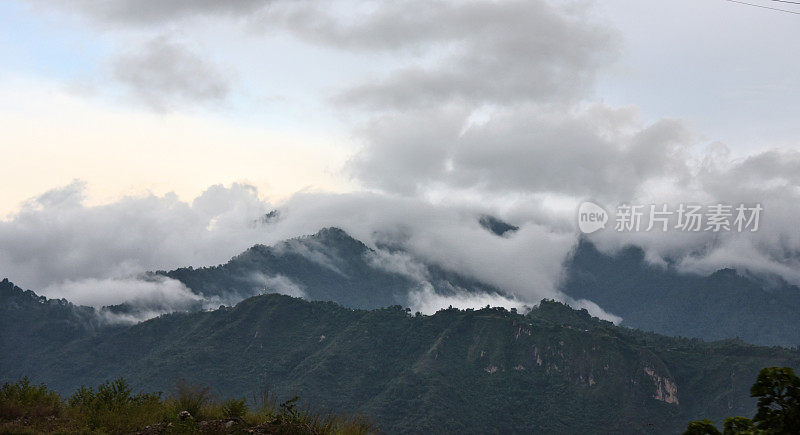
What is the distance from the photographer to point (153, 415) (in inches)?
676

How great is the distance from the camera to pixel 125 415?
56.7 ft

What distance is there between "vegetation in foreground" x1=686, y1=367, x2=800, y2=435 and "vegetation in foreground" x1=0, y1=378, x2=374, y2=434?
7859 mm

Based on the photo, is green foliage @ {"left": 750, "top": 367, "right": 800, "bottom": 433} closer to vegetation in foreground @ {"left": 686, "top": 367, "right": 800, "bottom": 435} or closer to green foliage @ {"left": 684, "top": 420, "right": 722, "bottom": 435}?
vegetation in foreground @ {"left": 686, "top": 367, "right": 800, "bottom": 435}

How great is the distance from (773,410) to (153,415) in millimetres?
13916

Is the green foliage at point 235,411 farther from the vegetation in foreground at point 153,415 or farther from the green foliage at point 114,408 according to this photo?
the green foliage at point 114,408

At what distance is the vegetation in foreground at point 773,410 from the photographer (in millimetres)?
11297

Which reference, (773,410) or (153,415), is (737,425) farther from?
(153,415)

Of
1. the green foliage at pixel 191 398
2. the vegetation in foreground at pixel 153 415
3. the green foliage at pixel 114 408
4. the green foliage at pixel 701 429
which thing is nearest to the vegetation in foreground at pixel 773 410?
the green foliage at pixel 701 429

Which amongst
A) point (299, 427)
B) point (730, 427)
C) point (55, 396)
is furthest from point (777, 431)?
point (55, 396)

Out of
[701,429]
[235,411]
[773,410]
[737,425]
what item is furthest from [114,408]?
[773,410]

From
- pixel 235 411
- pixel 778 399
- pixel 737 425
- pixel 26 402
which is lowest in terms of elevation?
pixel 26 402

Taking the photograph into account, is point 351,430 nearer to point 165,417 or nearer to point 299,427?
point 299,427

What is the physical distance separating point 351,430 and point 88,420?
22.2ft

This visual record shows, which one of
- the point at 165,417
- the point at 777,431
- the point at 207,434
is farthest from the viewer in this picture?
the point at 165,417
